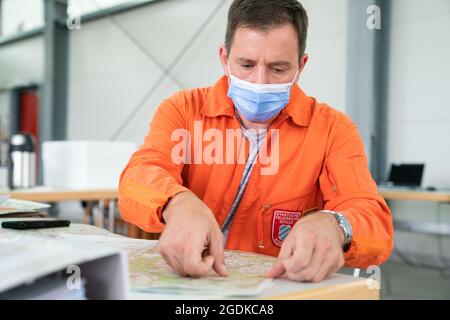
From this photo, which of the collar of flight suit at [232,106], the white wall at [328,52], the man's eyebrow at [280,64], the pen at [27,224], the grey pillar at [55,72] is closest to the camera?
the pen at [27,224]

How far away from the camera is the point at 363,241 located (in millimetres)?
874

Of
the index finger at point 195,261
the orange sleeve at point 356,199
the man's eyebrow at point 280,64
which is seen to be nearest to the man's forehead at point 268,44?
the man's eyebrow at point 280,64

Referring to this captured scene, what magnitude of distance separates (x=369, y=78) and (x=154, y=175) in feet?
12.5

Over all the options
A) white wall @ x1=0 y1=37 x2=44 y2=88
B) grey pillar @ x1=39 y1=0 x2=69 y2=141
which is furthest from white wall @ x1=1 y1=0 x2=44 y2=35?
grey pillar @ x1=39 y1=0 x2=69 y2=141

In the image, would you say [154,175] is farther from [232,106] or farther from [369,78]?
[369,78]

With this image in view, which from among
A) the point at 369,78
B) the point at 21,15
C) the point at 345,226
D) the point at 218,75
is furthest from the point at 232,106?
the point at 21,15

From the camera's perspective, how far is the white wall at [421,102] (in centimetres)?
415

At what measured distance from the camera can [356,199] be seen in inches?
40.7

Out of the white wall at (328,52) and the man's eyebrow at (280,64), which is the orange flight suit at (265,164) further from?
the white wall at (328,52)

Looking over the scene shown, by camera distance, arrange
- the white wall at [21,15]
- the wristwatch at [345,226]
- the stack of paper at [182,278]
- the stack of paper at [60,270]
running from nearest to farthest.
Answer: the stack of paper at [60,270] < the stack of paper at [182,278] < the wristwatch at [345,226] < the white wall at [21,15]

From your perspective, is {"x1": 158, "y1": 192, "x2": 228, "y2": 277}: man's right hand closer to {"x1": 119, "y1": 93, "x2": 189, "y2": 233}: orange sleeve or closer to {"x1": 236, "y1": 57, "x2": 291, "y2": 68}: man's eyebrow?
{"x1": 119, "y1": 93, "x2": 189, "y2": 233}: orange sleeve

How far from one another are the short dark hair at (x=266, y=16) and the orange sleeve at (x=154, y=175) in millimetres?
238
